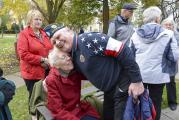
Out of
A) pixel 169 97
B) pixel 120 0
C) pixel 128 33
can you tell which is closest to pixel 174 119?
pixel 169 97

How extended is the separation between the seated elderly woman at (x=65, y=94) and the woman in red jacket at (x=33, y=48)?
166cm

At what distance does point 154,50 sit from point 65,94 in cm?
131

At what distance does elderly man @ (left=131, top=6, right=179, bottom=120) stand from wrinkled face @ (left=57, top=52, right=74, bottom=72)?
4.18ft

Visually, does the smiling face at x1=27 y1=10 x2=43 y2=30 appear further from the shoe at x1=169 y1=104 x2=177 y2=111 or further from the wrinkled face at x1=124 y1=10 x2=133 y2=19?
the shoe at x1=169 y1=104 x2=177 y2=111

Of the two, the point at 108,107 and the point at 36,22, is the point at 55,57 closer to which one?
the point at 108,107

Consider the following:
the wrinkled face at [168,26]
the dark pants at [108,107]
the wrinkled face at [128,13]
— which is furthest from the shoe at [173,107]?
the dark pants at [108,107]

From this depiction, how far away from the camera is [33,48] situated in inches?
218

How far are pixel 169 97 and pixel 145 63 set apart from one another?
175 cm

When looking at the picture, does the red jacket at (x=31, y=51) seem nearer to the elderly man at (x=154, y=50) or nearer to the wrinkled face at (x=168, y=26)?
the elderly man at (x=154, y=50)

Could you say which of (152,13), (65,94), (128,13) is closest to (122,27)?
(128,13)

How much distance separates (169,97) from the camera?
6.18 meters

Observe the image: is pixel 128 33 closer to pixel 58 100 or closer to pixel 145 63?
pixel 145 63

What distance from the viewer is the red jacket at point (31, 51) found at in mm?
5500

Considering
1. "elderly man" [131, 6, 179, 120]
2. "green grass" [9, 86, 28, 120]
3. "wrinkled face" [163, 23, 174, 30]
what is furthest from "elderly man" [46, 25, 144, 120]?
"green grass" [9, 86, 28, 120]
